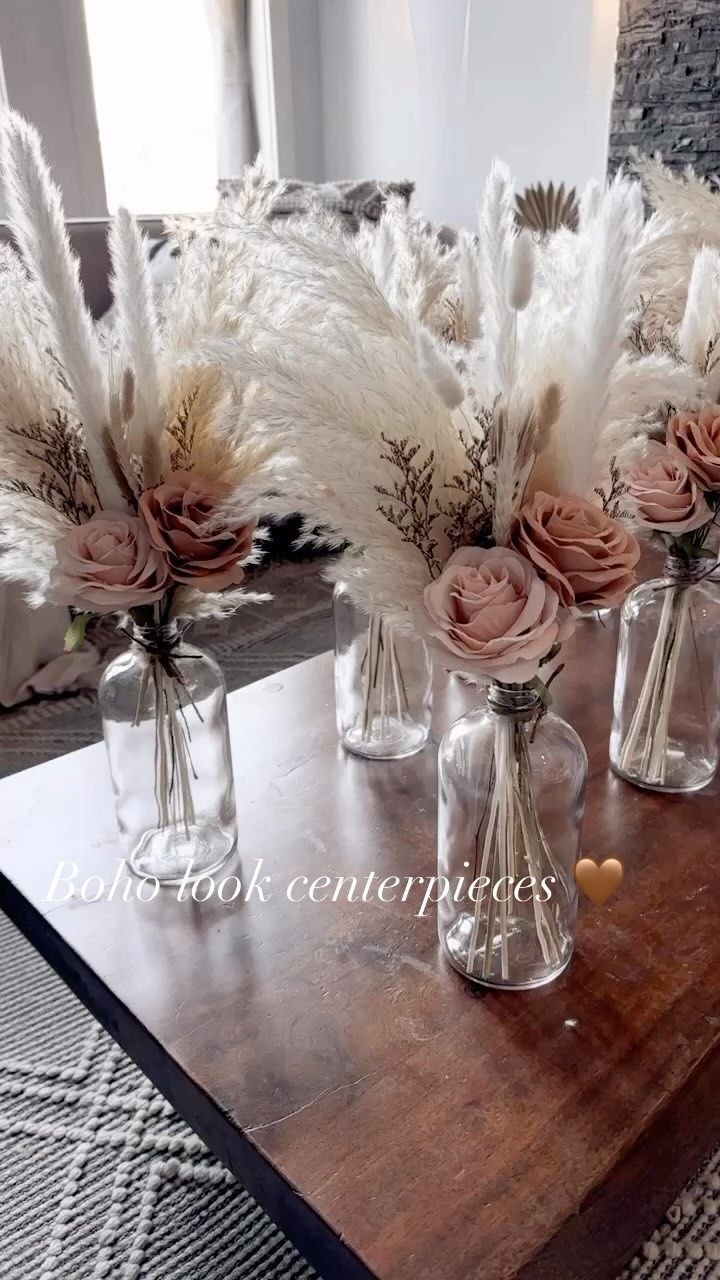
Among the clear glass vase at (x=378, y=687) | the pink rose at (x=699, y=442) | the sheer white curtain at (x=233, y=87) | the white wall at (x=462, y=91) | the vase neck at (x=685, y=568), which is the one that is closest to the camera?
the pink rose at (x=699, y=442)

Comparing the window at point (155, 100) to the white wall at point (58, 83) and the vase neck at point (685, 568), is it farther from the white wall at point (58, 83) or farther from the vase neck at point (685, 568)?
the vase neck at point (685, 568)

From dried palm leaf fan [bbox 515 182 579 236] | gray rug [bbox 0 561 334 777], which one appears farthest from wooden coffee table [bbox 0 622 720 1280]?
dried palm leaf fan [bbox 515 182 579 236]

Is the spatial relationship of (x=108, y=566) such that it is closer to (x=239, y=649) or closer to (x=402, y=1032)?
(x=402, y=1032)

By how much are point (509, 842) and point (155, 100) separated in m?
4.07

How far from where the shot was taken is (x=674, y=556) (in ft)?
2.86

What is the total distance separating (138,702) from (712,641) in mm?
557

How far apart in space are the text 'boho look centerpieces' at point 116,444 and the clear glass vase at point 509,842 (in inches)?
9.3

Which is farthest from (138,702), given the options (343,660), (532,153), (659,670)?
(532,153)

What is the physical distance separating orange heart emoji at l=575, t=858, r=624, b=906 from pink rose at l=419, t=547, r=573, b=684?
0.28m

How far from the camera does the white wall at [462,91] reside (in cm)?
354

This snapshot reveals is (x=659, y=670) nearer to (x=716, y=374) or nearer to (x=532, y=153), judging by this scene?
(x=716, y=374)

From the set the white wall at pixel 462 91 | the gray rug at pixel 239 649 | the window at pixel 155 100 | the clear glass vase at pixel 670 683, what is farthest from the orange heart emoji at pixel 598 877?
the window at pixel 155 100

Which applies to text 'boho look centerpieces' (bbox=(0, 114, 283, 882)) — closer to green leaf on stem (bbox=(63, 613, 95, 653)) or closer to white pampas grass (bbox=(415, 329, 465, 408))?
green leaf on stem (bbox=(63, 613, 95, 653))

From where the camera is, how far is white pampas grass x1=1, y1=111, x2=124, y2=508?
62 cm
